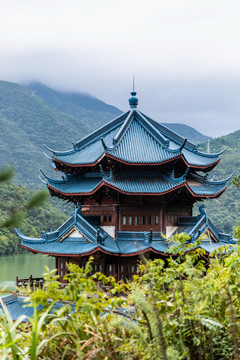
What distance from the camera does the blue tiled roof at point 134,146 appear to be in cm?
1534

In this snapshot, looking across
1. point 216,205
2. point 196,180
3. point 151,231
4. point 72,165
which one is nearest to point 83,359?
point 151,231

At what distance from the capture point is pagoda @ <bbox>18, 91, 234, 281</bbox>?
14602 millimetres

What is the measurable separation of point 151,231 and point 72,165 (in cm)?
363

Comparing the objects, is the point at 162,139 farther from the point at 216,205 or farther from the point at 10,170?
the point at 216,205

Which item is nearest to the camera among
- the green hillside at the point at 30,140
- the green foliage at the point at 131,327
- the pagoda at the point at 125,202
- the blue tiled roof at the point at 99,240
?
the green foliage at the point at 131,327

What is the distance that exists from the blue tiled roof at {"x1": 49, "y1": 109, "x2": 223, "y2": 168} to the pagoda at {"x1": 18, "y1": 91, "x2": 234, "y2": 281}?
32 millimetres

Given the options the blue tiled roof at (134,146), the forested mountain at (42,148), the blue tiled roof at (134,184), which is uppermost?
the forested mountain at (42,148)

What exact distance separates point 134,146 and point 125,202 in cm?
183

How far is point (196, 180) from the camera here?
56.2 feet

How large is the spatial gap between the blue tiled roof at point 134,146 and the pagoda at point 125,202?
32 millimetres

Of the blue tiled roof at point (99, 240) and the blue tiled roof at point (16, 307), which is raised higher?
the blue tiled roof at point (99, 240)

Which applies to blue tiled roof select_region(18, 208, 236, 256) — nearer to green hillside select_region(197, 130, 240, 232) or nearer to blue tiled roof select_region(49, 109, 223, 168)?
blue tiled roof select_region(49, 109, 223, 168)

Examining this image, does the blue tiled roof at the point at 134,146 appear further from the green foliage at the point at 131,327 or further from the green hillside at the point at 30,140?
the green hillside at the point at 30,140

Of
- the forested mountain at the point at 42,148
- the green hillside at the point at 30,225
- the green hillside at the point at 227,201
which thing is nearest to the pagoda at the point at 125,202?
the green hillside at the point at 227,201
